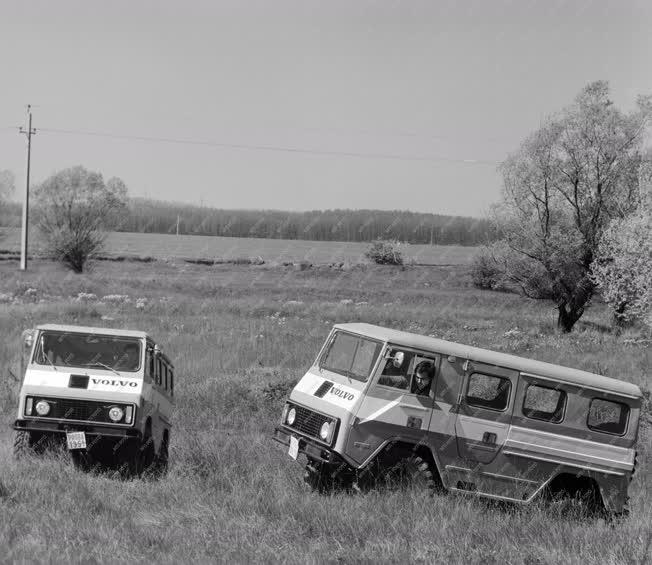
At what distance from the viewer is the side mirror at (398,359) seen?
1026 cm

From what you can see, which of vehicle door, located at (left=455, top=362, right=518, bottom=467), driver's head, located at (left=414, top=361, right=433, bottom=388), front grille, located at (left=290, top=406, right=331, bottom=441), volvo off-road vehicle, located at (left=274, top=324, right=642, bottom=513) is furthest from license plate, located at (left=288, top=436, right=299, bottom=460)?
vehicle door, located at (left=455, top=362, right=518, bottom=467)

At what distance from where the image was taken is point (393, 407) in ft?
33.3

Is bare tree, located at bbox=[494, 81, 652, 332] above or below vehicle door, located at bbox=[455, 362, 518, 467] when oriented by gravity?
above

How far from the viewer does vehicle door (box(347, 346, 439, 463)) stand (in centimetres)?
999

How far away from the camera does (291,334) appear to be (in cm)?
2877

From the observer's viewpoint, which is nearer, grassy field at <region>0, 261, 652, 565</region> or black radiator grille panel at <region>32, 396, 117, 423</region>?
grassy field at <region>0, 261, 652, 565</region>

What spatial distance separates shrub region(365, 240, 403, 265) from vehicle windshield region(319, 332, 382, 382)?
214 feet

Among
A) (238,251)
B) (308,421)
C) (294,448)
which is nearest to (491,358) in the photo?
(308,421)

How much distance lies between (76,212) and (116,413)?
187 feet

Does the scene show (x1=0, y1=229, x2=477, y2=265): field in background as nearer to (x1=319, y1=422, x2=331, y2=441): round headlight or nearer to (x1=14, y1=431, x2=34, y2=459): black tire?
(x1=14, y1=431, x2=34, y2=459): black tire

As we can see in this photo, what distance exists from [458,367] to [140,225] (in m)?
152

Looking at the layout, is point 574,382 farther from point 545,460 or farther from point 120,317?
point 120,317

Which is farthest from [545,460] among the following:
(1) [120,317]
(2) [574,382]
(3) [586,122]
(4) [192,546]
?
(3) [586,122]

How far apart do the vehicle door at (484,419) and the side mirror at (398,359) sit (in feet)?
2.81
